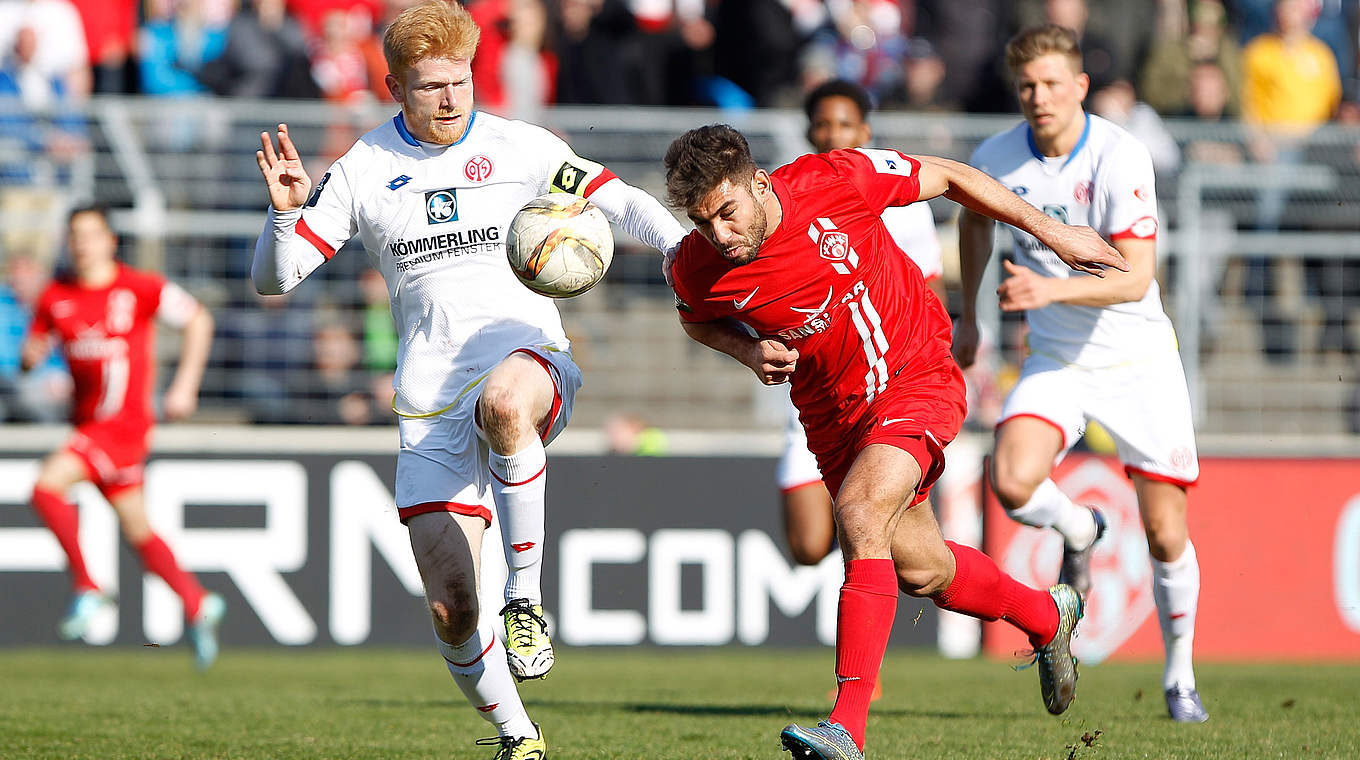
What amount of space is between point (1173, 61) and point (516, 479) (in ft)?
33.3

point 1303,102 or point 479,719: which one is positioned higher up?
point 1303,102

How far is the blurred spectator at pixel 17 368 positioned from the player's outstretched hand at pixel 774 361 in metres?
8.59

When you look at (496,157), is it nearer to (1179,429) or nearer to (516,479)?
(516,479)

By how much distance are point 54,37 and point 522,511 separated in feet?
32.9

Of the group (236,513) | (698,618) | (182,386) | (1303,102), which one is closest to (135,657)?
(236,513)

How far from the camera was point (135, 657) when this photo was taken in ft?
38.0

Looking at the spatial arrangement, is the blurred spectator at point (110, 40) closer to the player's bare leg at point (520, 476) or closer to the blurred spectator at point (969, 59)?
the blurred spectator at point (969, 59)

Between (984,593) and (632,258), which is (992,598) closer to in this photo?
(984,593)

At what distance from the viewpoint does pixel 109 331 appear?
11156 mm

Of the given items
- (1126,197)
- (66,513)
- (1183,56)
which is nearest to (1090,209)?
(1126,197)

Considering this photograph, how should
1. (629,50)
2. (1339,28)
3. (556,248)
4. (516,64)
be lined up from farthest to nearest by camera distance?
1. (1339,28)
2. (629,50)
3. (516,64)
4. (556,248)

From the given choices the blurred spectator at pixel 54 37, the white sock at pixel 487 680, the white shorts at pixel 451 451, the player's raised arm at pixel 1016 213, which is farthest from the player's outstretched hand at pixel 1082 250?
the blurred spectator at pixel 54 37

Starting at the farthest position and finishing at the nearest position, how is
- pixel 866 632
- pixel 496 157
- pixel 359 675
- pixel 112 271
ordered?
pixel 112 271
pixel 359 675
pixel 496 157
pixel 866 632

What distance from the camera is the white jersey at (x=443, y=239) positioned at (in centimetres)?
589
